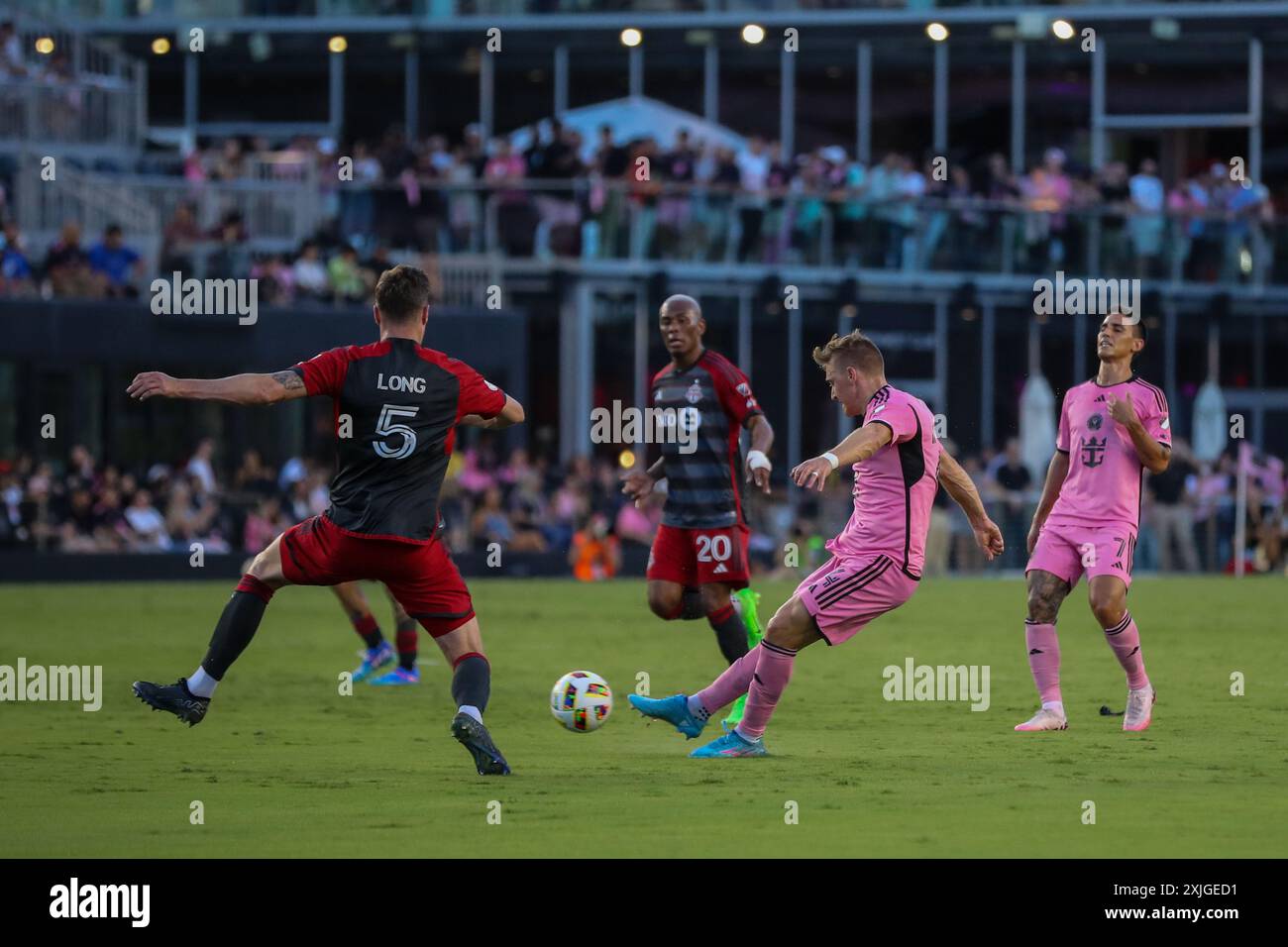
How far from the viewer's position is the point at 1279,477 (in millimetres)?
33469

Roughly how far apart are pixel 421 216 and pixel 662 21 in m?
10.6

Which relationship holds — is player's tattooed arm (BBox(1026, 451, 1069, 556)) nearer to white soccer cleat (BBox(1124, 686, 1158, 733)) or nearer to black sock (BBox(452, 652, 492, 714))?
white soccer cleat (BBox(1124, 686, 1158, 733))

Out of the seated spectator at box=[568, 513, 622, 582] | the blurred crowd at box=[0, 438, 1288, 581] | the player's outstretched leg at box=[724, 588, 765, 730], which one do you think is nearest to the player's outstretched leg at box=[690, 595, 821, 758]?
the player's outstretched leg at box=[724, 588, 765, 730]

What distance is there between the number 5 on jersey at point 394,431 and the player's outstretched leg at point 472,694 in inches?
33.9

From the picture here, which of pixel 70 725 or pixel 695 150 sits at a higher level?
pixel 695 150

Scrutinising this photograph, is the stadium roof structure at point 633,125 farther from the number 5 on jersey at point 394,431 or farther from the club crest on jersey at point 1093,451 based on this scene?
the number 5 on jersey at point 394,431

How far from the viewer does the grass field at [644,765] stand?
895cm

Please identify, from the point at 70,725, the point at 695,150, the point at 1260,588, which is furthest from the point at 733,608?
the point at 695,150

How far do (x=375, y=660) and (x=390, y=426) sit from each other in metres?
5.90

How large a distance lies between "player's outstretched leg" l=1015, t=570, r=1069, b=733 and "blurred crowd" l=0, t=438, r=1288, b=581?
16.2m

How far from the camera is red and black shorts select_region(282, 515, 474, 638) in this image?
419 inches
